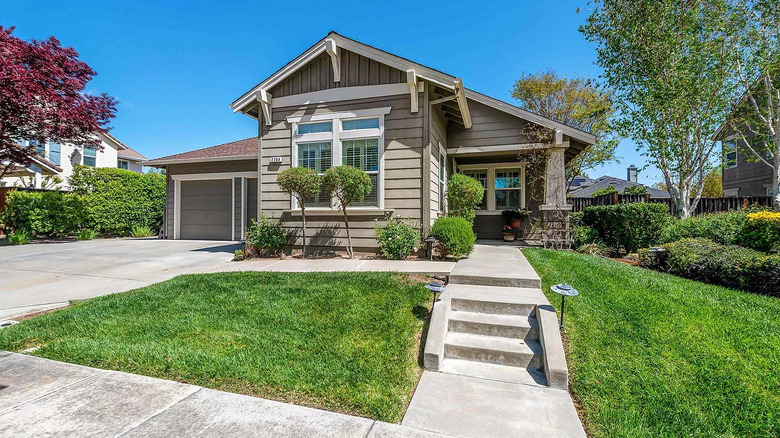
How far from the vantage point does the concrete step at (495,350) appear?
2818mm

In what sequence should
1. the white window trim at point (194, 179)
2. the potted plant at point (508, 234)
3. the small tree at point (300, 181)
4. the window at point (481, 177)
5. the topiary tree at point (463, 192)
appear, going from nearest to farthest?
the small tree at point (300, 181) → the topiary tree at point (463, 192) → the potted plant at point (508, 234) → the window at point (481, 177) → the white window trim at point (194, 179)

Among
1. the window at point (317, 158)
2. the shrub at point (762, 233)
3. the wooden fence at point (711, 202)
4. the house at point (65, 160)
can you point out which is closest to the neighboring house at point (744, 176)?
the wooden fence at point (711, 202)

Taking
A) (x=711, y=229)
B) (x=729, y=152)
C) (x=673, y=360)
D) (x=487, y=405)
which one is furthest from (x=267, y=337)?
(x=729, y=152)

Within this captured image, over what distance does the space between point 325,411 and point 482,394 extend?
114 cm

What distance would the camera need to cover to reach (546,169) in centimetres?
796

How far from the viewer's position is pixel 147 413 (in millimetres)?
2064

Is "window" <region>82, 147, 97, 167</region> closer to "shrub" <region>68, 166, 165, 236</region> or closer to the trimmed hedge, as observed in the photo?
"shrub" <region>68, 166, 165, 236</region>

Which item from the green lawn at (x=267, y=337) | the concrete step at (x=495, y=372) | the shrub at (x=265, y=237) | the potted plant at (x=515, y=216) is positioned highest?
the potted plant at (x=515, y=216)

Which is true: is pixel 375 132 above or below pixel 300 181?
above

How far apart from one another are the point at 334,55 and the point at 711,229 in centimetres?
847

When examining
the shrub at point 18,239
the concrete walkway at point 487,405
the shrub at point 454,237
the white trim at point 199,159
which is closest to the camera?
the concrete walkway at point 487,405

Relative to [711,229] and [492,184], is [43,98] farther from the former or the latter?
[711,229]

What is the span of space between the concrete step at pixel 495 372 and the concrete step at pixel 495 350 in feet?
A: 0.15

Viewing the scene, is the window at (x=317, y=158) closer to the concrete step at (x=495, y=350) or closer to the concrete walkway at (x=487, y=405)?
the concrete walkway at (x=487, y=405)
